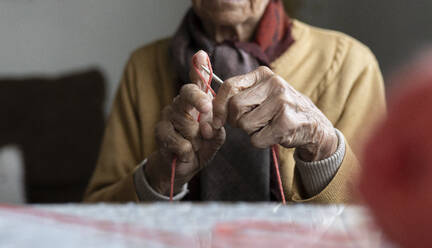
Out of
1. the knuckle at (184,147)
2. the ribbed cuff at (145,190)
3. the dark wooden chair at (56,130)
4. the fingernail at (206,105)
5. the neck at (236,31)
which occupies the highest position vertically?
the neck at (236,31)

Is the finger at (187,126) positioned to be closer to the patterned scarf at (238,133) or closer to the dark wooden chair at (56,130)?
the patterned scarf at (238,133)

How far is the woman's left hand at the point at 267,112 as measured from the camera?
53cm

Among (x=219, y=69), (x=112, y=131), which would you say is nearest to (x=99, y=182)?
(x=112, y=131)

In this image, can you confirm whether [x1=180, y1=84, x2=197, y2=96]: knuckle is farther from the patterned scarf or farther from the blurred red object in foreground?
the blurred red object in foreground

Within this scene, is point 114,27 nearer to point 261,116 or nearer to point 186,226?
point 261,116

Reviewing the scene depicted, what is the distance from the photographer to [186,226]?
0.40m

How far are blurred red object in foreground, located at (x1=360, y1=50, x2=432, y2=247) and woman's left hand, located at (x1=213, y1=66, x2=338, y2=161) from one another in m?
0.27

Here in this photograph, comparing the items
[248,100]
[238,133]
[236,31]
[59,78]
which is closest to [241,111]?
[248,100]

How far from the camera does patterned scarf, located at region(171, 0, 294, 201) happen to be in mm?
646

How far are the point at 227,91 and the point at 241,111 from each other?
27 mm

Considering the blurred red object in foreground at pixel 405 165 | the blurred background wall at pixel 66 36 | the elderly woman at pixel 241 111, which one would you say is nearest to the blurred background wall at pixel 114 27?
the blurred background wall at pixel 66 36

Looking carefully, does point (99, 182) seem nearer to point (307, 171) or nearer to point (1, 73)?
point (307, 171)

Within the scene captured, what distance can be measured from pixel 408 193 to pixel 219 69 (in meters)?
0.38

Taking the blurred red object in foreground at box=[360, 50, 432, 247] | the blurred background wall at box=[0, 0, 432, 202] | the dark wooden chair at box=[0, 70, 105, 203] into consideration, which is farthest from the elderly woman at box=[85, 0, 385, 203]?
the dark wooden chair at box=[0, 70, 105, 203]
